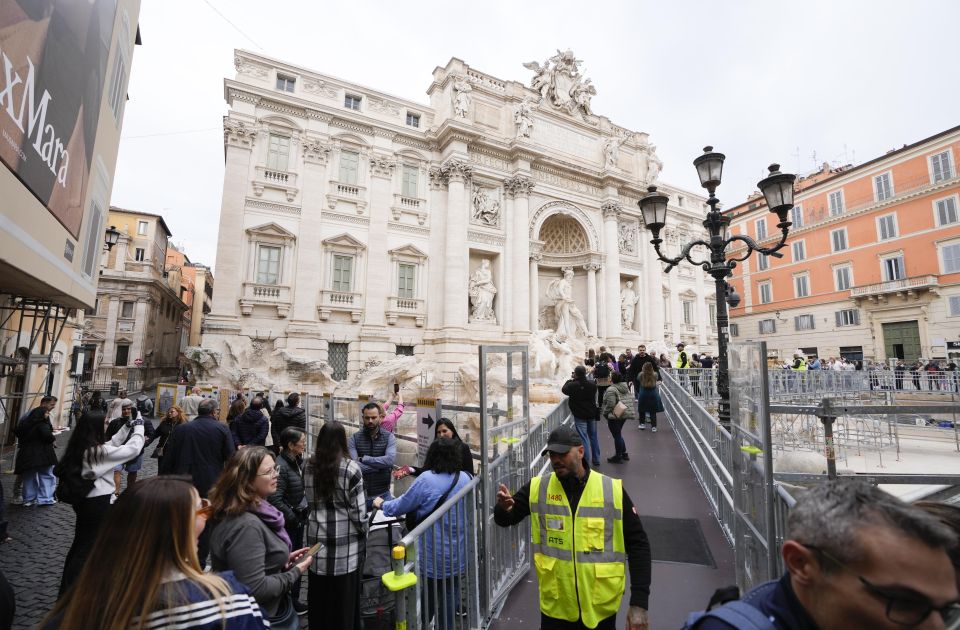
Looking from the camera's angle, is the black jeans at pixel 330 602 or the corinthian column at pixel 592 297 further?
the corinthian column at pixel 592 297

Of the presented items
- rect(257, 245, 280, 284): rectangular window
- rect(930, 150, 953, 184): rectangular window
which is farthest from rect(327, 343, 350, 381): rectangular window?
rect(930, 150, 953, 184): rectangular window

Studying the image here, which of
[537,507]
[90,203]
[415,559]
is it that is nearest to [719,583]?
[537,507]

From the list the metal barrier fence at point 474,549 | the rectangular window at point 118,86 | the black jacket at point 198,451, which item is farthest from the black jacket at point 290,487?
the rectangular window at point 118,86

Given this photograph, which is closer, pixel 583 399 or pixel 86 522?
pixel 86 522

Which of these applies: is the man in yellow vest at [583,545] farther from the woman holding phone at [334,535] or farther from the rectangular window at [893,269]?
the rectangular window at [893,269]

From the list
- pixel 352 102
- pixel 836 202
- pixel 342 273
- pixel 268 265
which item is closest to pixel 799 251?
pixel 836 202

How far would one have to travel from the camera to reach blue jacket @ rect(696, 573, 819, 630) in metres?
1.05

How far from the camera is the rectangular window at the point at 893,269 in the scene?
23.5m

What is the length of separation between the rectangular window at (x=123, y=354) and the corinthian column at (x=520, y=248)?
25571 mm

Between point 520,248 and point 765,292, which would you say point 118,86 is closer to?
point 520,248

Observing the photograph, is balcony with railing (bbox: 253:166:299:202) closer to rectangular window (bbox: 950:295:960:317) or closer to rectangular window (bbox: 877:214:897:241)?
rectangular window (bbox: 877:214:897:241)

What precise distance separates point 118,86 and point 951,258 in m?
33.1

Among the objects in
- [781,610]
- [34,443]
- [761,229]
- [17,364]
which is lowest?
[34,443]

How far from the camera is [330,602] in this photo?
3.00 m
